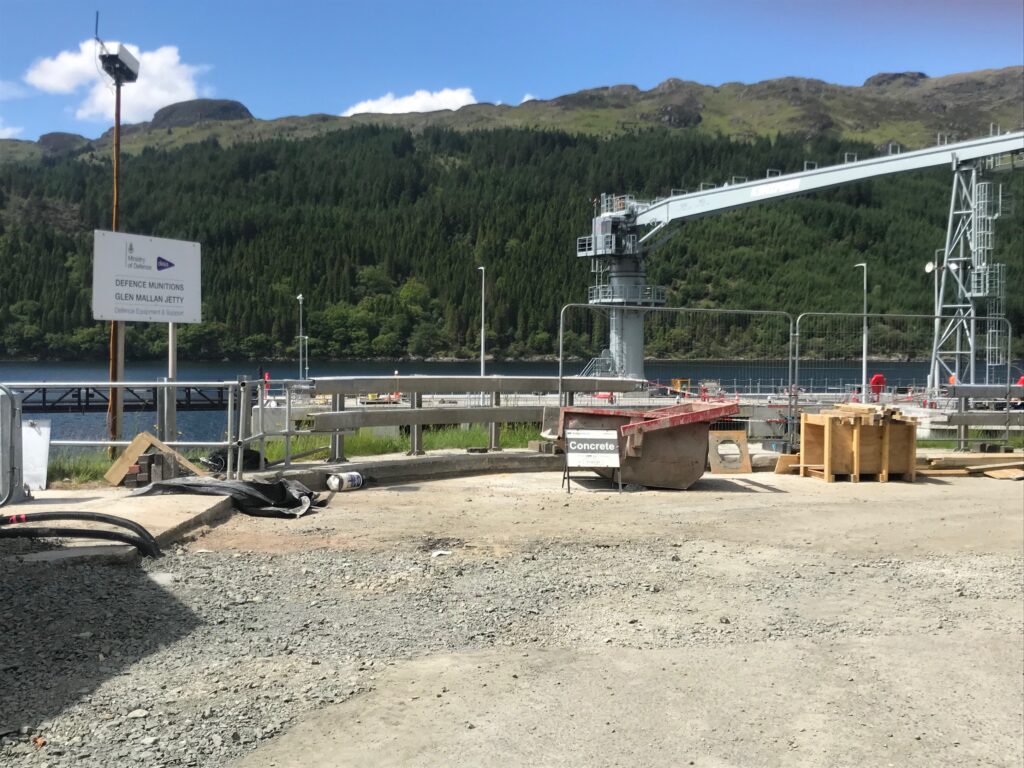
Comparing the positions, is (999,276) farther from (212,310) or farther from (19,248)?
(19,248)

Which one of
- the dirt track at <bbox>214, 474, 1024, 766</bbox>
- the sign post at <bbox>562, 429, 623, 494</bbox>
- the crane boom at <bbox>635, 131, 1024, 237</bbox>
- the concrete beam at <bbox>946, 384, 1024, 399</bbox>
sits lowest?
the dirt track at <bbox>214, 474, 1024, 766</bbox>

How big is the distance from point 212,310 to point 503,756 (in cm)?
17008

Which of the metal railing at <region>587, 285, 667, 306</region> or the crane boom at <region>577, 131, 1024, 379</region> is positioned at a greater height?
the crane boom at <region>577, 131, 1024, 379</region>

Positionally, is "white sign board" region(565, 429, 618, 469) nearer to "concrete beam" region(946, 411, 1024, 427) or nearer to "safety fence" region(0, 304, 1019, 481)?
"safety fence" region(0, 304, 1019, 481)

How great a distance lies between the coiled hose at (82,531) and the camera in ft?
22.8

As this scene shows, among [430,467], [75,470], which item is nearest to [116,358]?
[75,470]

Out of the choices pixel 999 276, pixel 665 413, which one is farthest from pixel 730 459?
pixel 999 276

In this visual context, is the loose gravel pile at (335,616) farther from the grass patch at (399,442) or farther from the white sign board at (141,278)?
the white sign board at (141,278)

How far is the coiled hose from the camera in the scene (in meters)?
6.96

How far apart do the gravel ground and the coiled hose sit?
19cm

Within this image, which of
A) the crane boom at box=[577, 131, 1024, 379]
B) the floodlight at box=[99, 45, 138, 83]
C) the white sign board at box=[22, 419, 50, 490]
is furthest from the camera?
the crane boom at box=[577, 131, 1024, 379]

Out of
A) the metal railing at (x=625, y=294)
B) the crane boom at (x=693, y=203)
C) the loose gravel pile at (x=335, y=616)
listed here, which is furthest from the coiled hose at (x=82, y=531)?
the metal railing at (x=625, y=294)

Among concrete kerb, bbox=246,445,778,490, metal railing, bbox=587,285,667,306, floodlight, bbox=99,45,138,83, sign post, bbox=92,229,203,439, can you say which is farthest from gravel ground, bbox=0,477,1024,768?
metal railing, bbox=587,285,667,306

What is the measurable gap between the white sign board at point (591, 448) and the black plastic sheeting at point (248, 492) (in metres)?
3.41
